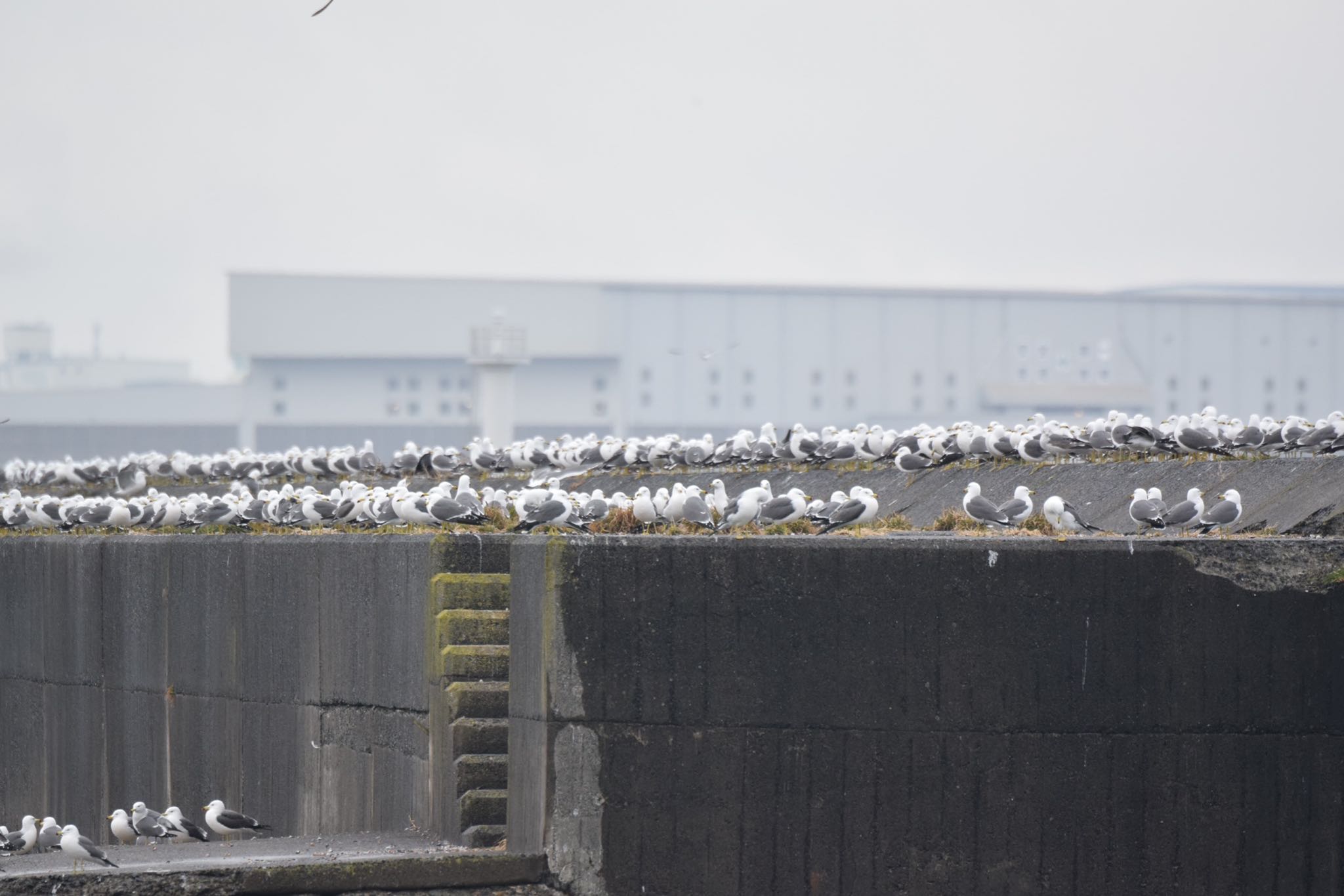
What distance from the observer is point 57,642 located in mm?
16078

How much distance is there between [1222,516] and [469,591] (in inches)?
187

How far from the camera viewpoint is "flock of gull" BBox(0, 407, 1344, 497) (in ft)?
49.7

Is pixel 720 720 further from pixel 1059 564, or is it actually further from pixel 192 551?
pixel 192 551

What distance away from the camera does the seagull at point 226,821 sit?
12.6m

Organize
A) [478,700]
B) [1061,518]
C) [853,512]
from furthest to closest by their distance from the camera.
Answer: [1061,518]
[853,512]
[478,700]

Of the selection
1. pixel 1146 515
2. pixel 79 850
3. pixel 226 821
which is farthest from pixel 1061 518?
pixel 79 850

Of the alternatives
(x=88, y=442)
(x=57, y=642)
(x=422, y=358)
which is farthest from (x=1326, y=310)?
(x=57, y=642)

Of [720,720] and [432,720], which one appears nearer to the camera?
[720,720]

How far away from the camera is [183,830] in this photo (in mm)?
12297

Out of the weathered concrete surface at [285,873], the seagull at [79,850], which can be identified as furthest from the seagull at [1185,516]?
the seagull at [79,850]

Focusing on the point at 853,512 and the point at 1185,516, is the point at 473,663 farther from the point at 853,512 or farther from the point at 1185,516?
the point at 1185,516

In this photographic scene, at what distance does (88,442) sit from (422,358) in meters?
16.9

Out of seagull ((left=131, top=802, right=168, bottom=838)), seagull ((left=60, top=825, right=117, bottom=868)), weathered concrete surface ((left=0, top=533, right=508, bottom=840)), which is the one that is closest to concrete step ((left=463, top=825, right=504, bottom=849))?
weathered concrete surface ((left=0, top=533, right=508, bottom=840))

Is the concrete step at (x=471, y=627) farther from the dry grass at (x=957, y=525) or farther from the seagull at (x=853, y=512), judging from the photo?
the dry grass at (x=957, y=525)
